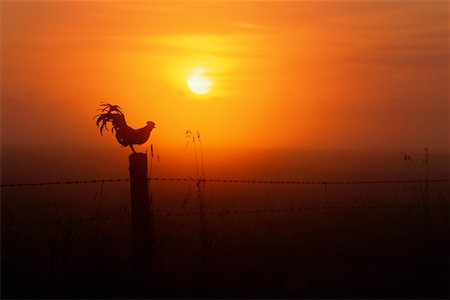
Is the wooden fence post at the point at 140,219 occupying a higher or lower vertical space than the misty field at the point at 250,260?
higher

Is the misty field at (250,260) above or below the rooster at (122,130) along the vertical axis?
below

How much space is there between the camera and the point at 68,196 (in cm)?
2120

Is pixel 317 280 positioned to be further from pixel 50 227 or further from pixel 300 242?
pixel 50 227

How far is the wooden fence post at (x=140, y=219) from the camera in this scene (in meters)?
7.28

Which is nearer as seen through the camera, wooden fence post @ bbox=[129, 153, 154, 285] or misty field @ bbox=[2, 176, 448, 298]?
misty field @ bbox=[2, 176, 448, 298]

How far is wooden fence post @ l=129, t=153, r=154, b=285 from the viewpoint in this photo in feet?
23.9

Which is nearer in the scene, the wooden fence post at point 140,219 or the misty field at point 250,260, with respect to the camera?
the misty field at point 250,260

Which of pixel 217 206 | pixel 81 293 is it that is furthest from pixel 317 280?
pixel 217 206

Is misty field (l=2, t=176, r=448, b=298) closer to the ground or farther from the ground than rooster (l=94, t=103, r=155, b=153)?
closer to the ground

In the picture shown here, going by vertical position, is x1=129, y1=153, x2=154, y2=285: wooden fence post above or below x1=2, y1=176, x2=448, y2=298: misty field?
above

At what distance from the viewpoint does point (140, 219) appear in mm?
7359

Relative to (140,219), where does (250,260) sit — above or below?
below

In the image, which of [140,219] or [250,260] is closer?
[140,219]

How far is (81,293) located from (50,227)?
5.51 metres
